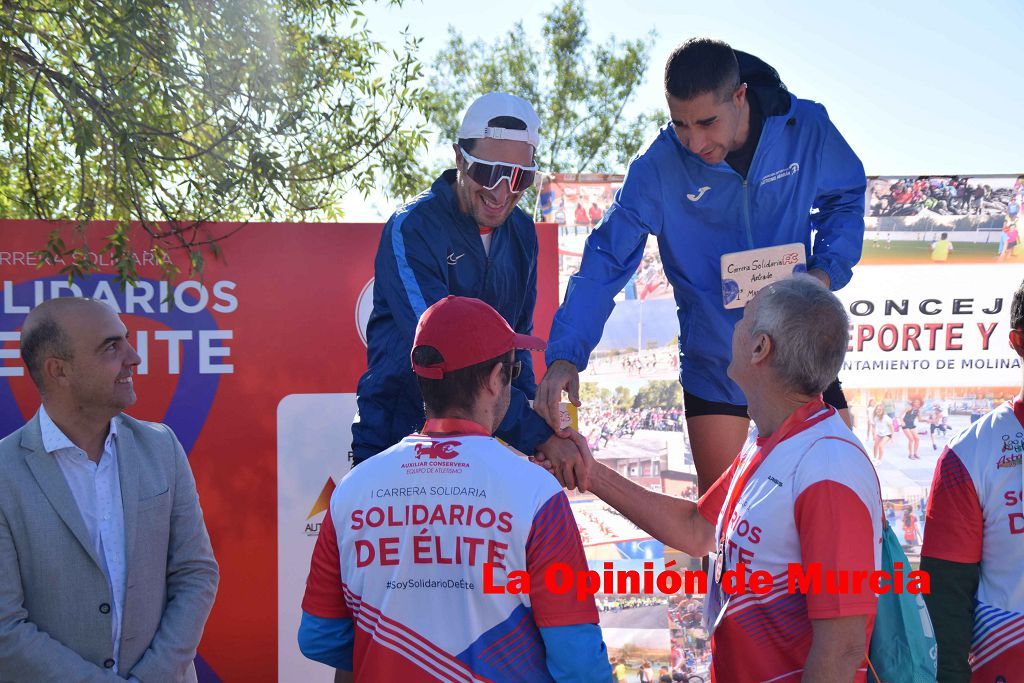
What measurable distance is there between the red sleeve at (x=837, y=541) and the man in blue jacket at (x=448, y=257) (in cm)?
111

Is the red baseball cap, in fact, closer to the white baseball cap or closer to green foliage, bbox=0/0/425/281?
the white baseball cap

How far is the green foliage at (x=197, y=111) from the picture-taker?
138 inches

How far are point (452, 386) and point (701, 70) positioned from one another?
1267mm

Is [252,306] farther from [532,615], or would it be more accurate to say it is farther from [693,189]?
[532,615]

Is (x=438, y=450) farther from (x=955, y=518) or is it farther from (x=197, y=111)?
(x=197, y=111)

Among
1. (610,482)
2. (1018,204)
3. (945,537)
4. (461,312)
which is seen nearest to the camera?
(461,312)

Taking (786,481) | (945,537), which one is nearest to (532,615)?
(786,481)

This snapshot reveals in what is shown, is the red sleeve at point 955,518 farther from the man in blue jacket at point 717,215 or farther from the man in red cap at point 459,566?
the man in red cap at point 459,566

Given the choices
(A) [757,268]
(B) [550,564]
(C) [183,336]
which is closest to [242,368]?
(C) [183,336]

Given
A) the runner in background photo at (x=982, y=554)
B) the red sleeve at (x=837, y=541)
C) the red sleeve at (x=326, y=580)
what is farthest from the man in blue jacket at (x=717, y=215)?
the red sleeve at (x=837, y=541)

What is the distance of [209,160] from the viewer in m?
3.69

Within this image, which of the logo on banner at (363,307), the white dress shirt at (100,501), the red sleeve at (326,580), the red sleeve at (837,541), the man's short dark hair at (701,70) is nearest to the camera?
the red sleeve at (837,541)

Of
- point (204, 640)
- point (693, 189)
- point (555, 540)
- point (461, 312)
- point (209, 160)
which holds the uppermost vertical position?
point (209, 160)

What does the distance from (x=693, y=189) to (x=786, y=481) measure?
1252 millimetres
